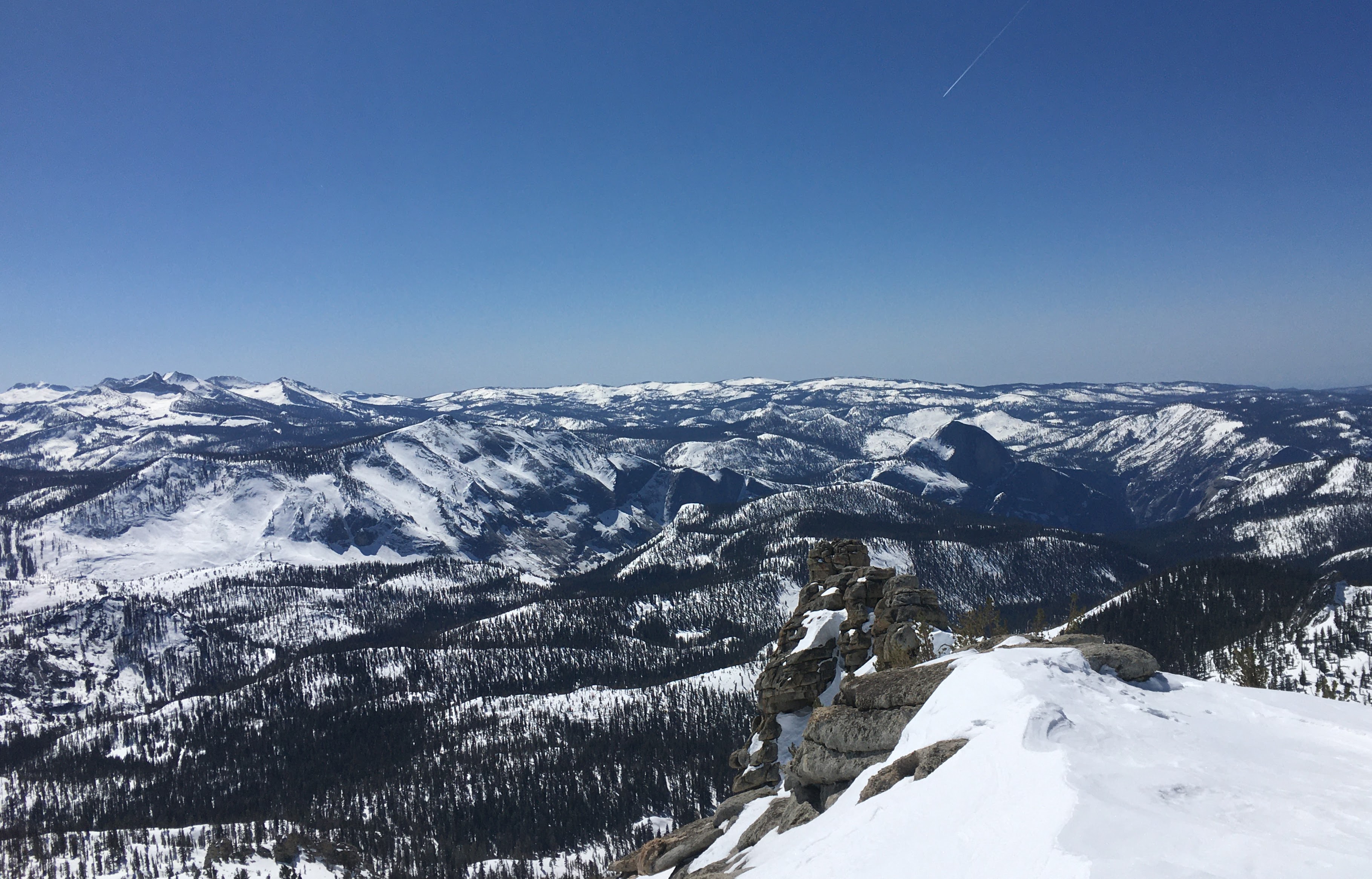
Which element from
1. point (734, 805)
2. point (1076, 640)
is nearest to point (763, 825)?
point (734, 805)

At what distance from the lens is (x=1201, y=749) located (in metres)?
19.7

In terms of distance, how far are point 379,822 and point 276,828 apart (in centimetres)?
1717

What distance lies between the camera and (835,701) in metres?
33.3

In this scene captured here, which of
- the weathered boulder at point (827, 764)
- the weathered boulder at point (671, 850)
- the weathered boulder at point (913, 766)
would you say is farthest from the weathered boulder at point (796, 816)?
the weathered boulder at point (671, 850)

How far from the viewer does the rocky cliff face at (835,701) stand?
2739 cm

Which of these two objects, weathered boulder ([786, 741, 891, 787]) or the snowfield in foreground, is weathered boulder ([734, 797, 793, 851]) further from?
the snowfield in foreground

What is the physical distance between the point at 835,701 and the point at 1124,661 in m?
13.0

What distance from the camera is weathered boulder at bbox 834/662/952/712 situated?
2800 cm

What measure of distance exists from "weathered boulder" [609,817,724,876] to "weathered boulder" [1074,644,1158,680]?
21077mm

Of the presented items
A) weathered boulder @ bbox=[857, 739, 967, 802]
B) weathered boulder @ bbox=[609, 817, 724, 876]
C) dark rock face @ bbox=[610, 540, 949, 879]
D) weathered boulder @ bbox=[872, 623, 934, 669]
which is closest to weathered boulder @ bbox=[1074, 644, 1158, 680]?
dark rock face @ bbox=[610, 540, 949, 879]

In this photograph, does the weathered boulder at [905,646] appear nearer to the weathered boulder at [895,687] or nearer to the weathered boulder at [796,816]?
the weathered boulder at [895,687]

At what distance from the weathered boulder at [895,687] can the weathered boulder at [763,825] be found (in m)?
6.21

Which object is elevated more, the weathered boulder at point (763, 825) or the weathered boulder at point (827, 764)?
the weathered boulder at point (827, 764)

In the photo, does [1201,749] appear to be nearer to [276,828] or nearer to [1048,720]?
[1048,720]
